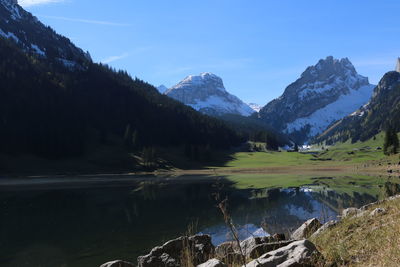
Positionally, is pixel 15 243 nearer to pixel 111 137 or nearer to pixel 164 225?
pixel 164 225

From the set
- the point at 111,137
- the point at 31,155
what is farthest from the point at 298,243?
the point at 111,137

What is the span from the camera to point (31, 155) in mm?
143375

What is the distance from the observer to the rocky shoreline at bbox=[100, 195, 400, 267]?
25.0 feet

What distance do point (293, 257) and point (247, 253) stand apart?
3.40 meters

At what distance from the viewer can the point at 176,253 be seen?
13.4 m

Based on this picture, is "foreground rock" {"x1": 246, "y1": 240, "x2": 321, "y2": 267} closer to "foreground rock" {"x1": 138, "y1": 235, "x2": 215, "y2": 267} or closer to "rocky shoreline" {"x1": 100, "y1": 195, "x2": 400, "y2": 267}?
"rocky shoreline" {"x1": 100, "y1": 195, "x2": 400, "y2": 267}

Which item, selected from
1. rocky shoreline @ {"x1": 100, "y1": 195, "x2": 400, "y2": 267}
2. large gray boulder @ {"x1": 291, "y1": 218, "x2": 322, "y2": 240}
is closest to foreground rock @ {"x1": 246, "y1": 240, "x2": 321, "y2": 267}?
rocky shoreline @ {"x1": 100, "y1": 195, "x2": 400, "y2": 267}

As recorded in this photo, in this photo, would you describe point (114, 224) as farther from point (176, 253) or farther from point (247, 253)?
point (247, 253)

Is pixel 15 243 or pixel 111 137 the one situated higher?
pixel 111 137

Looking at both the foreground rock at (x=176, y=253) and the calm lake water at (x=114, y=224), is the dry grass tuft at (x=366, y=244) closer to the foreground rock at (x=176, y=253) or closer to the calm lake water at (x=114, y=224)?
the calm lake water at (x=114, y=224)

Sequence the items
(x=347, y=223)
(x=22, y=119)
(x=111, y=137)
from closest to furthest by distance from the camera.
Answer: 1. (x=347, y=223)
2. (x=22, y=119)
3. (x=111, y=137)

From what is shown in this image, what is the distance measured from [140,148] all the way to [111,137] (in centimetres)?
2243

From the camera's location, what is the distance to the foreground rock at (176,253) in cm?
1234

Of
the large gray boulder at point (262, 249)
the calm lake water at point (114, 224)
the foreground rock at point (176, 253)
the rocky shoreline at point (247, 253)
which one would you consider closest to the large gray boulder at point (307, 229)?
the rocky shoreline at point (247, 253)
